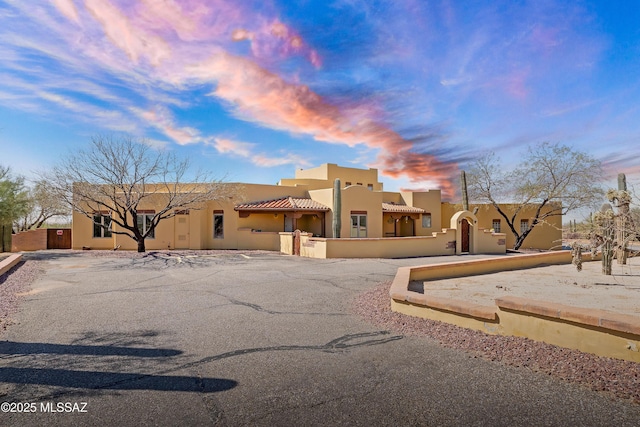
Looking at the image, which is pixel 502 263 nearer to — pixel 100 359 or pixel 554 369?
pixel 554 369

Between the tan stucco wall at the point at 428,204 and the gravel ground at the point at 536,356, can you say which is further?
the tan stucco wall at the point at 428,204

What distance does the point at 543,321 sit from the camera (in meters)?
5.09

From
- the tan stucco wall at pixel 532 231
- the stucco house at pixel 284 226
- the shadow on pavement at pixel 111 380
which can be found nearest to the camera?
the shadow on pavement at pixel 111 380

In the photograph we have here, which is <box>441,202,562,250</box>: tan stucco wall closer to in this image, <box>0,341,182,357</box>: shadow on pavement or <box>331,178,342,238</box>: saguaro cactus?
<box>331,178,342,238</box>: saguaro cactus

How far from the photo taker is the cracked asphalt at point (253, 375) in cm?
335

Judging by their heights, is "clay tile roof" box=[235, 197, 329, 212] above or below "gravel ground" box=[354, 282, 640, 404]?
Result: above

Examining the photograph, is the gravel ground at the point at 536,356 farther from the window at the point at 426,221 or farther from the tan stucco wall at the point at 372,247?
the window at the point at 426,221

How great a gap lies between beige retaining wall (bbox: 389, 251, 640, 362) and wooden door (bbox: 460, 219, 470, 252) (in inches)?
648

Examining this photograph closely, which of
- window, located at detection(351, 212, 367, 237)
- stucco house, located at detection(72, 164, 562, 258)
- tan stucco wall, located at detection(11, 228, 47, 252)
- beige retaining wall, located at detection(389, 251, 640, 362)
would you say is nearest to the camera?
beige retaining wall, located at detection(389, 251, 640, 362)

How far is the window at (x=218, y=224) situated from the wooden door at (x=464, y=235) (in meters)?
15.7

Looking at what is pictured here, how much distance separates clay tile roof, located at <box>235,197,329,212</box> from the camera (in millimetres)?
24281

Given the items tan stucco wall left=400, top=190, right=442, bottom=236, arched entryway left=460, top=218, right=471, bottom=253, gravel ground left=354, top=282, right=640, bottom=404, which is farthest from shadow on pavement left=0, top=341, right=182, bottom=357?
tan stucco wall left=400, top=190, right=442, bottom=236

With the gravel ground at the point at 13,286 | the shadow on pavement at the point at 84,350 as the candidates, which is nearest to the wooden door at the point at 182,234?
the gravel ground at the point at 13,286

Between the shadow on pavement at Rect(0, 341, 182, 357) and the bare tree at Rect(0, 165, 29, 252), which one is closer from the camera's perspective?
the shadow on pavement at Rect(0, 341, 182, 357)
